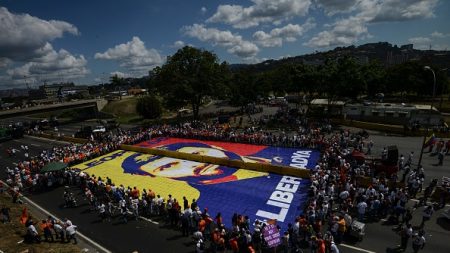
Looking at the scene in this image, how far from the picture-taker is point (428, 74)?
232ft

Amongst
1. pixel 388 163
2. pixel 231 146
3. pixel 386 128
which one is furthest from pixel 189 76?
pixel 388 163

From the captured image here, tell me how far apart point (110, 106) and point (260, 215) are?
90457mm

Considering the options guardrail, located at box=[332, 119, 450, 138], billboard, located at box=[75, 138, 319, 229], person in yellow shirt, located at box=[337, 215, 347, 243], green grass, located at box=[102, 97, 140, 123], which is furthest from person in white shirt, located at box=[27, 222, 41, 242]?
green grass, located at box=[102, 97, 140, 123]

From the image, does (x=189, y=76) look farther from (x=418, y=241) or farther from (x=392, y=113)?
(x=418, y=241)

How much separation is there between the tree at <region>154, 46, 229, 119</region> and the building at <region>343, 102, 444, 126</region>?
26.1 m

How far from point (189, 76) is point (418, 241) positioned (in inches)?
2025

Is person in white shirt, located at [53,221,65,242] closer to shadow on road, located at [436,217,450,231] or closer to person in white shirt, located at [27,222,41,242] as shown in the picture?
person in white shirt, located at [27,222,41,242]

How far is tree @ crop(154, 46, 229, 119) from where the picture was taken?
5969 centimetres

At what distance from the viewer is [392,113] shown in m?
46.3

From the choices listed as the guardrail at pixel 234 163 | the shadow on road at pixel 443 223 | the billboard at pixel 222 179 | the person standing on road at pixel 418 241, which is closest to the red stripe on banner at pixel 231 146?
the billboard at pixel 222 179

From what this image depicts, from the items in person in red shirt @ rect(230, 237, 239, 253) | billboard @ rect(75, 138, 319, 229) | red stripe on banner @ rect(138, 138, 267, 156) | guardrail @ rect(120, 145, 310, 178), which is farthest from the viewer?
red stripe on banner @ rect(138, 138, 267, 156)

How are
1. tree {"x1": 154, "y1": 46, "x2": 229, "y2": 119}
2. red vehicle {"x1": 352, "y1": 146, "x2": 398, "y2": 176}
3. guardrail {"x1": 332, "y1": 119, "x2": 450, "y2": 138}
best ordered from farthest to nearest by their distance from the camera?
tree {"x1": 154, "y1": 46, "x2": 229, "y2": 119} < guardrail {"x1": 332, "y1": 119, "x2": 450, "y2": 138} < red vehicle {"x1": 352, "y1": 146, "x2": 398, "y2": 176}

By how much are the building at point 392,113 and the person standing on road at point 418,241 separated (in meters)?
32.3

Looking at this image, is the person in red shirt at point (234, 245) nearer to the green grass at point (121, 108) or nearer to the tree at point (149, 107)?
the tree at point (149, 107)
